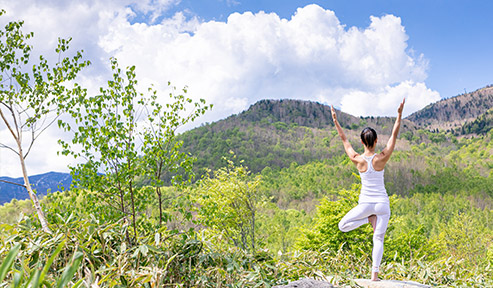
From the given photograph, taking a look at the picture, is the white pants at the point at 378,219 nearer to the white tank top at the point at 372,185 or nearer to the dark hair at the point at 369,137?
the white tank top at the point at 372,185

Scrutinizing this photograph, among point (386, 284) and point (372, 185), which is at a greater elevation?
point (372, 185)

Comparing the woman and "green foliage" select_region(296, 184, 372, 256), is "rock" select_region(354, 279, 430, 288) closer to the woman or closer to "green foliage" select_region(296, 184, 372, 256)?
the woman

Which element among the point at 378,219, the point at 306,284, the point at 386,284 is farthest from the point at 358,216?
the point at 306,284

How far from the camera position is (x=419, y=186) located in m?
106

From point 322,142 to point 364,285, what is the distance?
171 m

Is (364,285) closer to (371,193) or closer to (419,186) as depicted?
(371,193)

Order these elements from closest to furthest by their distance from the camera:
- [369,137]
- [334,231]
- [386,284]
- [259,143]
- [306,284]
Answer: [306,284]
[386,284]
[369,137]
[334,231]
[259,143]

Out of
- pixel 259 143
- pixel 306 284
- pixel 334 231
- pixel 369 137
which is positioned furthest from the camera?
pixel 259 143

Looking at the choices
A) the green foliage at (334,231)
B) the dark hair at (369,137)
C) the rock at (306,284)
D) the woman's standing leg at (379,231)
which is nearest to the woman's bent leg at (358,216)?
the woman's standing leg at (379,231)

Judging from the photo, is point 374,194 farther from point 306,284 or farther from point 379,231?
point 306,284

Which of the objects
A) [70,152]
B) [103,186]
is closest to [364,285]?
[103,186]

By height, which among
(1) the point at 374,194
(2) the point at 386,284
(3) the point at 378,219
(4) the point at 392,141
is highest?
(4) the point at 392,141

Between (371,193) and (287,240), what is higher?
(371,193)

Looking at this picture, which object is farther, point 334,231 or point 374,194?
point 334,231
